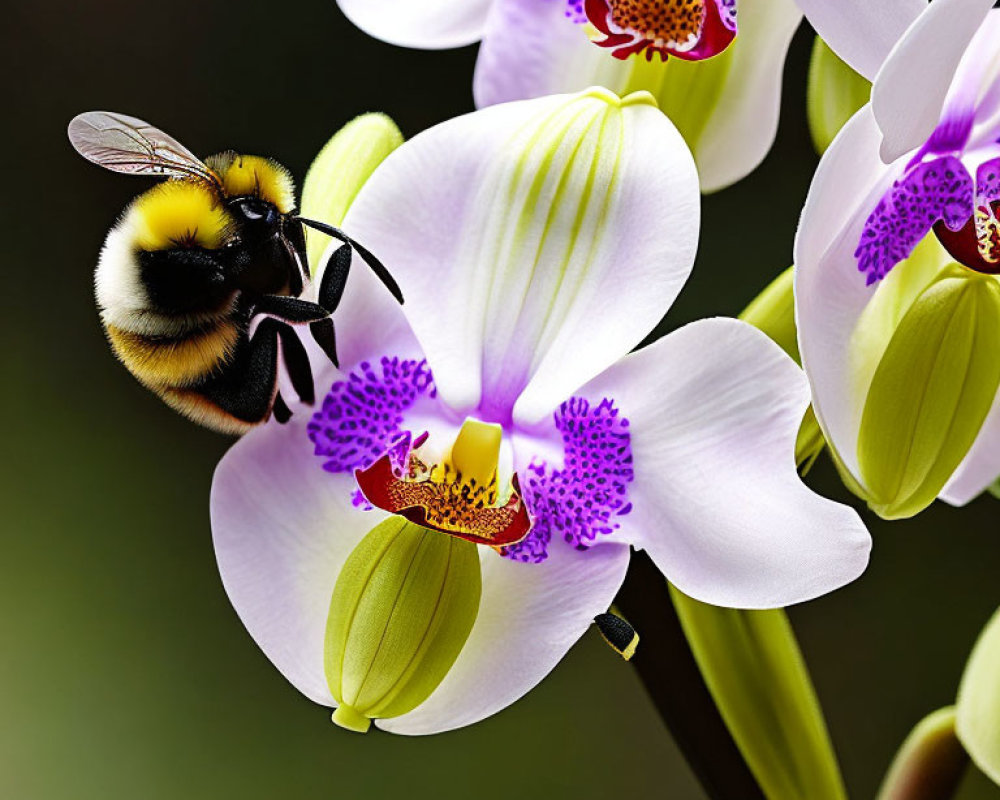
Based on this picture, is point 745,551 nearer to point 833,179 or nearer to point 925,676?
point 833,179

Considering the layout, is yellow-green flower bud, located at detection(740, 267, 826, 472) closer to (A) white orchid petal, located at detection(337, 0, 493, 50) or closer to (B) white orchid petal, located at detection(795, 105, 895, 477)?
(B) white orchid petal, located at detection(795, 105, 895, 477)

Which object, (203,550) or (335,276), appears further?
(203,550)

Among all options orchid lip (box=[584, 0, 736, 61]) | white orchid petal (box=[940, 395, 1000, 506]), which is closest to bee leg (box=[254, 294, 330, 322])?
orchid lip (box=[584, 0, 736, 61])

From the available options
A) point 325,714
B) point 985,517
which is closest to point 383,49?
point 325,714

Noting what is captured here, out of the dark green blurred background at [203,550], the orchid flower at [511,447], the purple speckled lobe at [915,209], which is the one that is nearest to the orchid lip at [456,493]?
the orchid flower at [511,447]

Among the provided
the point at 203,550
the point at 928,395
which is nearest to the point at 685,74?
the point at 928,395

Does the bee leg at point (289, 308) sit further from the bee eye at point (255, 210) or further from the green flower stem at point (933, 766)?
the green flower stem at point (933, 766)

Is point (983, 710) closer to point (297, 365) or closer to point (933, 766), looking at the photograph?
point (933, 766)
